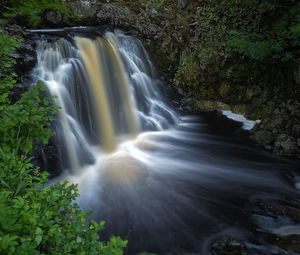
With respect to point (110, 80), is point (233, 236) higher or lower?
lower

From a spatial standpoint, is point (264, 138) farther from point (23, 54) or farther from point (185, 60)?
point (23, 54)

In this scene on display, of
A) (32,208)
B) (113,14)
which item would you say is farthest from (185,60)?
(32,208)

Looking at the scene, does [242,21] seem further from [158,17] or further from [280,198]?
[280,198]

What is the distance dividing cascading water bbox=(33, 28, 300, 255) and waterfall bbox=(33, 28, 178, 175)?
0.02 meters

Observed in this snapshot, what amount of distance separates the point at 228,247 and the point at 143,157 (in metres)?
3.39

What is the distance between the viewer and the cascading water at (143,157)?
5680 millimetres

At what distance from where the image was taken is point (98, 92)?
883 centimetres

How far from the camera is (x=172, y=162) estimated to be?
779cm

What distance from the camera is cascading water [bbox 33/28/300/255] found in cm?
568

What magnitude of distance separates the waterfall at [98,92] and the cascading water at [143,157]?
1.0 inches

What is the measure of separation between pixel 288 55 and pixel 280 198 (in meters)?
3.85

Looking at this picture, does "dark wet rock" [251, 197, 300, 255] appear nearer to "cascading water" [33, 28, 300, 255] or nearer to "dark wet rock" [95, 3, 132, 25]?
"cascading water" [33, 28, 300, 255]

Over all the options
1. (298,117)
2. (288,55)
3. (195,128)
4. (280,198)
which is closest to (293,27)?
(288,55)

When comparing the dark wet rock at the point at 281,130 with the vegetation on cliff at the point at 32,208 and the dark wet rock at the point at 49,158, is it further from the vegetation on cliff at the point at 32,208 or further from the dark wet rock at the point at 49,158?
the vegetation on cliff at the point at 32,208
